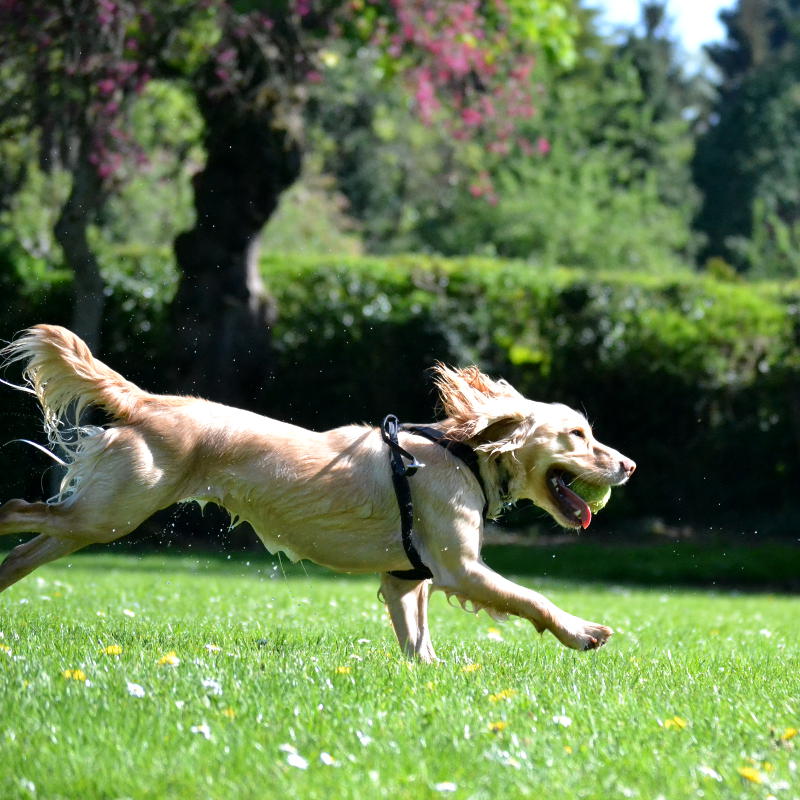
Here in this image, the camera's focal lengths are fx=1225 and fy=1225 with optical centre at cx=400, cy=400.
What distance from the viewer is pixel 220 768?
11.8ft

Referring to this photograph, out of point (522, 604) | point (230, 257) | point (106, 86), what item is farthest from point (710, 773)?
point (106, 86)

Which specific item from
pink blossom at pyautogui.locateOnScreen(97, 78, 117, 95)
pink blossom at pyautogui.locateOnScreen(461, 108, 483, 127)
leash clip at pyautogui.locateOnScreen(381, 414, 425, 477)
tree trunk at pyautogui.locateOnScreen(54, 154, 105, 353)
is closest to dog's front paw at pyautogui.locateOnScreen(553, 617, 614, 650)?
leash clip at pyautogui.locateOnScreen(381, 414, 425, 477)

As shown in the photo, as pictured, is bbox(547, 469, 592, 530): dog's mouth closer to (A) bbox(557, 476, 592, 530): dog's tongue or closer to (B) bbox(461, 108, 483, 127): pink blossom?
(A) bbox(557, 476, 592, 530): dog's tongue

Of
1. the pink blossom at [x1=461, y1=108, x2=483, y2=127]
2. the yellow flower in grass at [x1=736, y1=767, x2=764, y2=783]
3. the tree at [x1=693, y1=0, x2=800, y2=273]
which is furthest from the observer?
the tree at [x1=693, y1=0, x2=800, y2=273]

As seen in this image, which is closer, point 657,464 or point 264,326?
point 264,326

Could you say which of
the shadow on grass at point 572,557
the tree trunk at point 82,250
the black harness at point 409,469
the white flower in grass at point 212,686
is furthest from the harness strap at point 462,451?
the tree trunk at point 82,250

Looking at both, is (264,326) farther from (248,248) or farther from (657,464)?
(657,464)

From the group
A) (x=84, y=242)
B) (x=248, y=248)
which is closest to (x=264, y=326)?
(x=248, y=248)

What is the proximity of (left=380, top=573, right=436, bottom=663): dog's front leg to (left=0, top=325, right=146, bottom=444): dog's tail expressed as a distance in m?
1.56

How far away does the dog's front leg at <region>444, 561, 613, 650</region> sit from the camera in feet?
18.1

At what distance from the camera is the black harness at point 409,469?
230 inches

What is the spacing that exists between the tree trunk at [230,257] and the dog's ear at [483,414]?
354 inches

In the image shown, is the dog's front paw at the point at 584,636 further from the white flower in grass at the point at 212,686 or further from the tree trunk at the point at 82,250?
the tree trunk at the point at 82,250

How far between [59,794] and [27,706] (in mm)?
822
